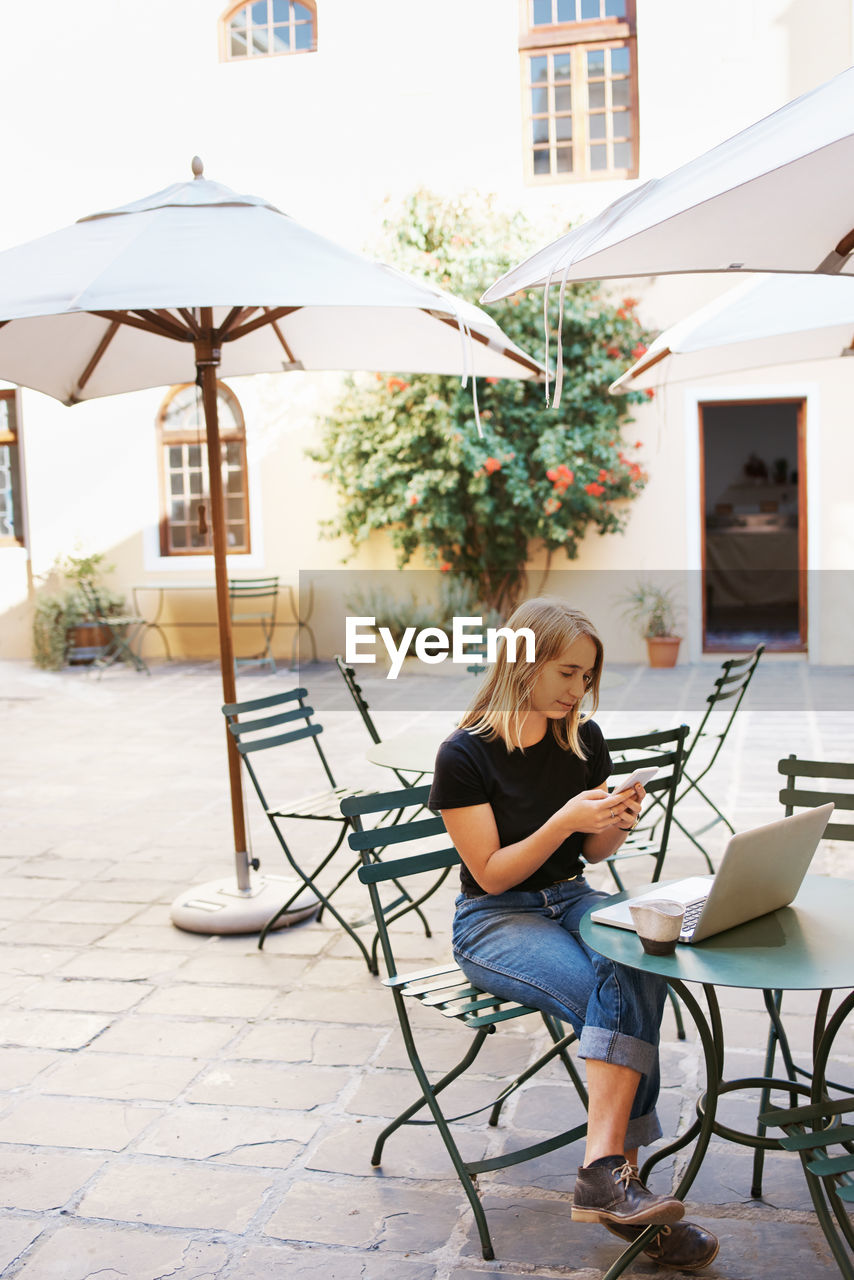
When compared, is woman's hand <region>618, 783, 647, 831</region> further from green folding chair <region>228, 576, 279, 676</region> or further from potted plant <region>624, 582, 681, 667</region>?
green folding chair <region>228, 576, 279, 676</region>

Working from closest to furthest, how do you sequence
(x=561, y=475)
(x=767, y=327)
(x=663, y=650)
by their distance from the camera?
(x=767, y=327) → (x=561, y=475) → (x=663, y=650)

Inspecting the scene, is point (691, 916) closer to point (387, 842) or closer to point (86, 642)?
point (387, 842)

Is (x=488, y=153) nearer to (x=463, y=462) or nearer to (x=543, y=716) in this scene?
(x=463, y=462)

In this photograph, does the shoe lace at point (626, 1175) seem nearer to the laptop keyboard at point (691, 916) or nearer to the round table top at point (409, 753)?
the laptop keyboard at point (691, 916)

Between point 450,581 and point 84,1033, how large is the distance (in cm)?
775

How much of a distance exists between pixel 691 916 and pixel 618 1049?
290 mm

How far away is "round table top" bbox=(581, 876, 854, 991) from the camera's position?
2.06m

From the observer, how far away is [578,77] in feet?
35.8

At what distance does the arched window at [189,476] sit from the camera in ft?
39.3

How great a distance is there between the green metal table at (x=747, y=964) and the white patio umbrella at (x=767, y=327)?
9.20 ft

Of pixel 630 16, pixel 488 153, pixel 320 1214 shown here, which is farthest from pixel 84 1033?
pixel 630 16

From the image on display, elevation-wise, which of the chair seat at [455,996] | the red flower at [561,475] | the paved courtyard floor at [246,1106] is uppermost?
the red flower at [561,475]

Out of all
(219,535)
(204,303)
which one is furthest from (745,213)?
(219,535)

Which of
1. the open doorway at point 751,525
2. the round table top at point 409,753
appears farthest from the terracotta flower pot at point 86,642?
the round table top at point 409,753
